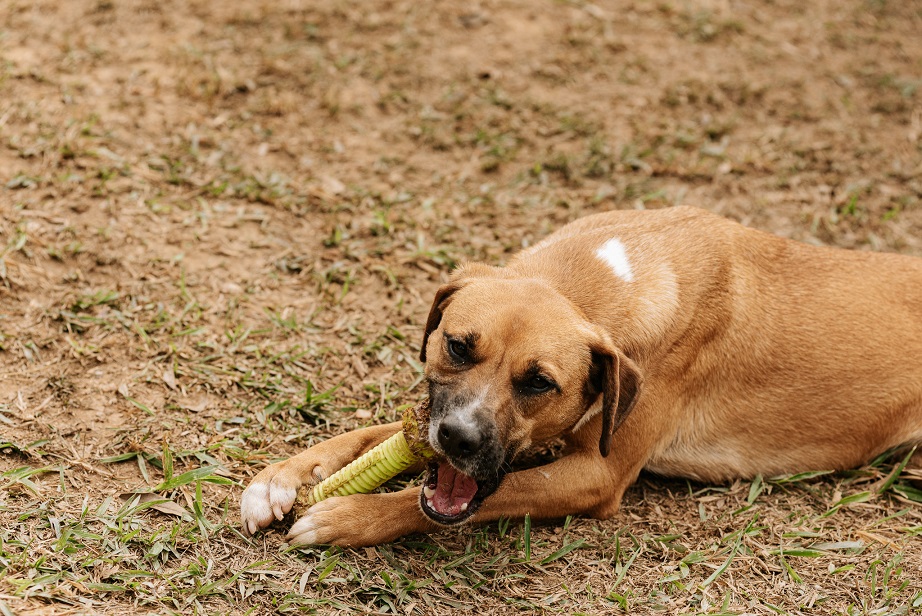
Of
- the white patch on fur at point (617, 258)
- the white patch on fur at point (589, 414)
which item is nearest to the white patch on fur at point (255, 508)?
the white patch on fur at point (589, 414)

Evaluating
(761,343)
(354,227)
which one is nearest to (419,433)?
(761,343)

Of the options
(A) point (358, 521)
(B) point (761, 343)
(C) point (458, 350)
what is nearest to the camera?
(C) point (458, 350)

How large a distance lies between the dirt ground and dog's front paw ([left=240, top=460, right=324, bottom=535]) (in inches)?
5.2

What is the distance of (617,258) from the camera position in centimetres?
495

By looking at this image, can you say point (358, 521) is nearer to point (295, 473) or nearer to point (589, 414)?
point (295, 473)

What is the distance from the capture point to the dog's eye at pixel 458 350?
4312mm

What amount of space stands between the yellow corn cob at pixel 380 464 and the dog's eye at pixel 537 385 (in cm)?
53

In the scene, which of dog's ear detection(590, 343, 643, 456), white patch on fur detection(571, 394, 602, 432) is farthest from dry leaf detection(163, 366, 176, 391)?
dog's ear detection(590, 343, 643, 456)

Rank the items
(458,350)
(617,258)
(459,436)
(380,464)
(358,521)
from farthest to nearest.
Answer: (617,258) < (380,464) < (358,521) < (458,350) < (459,436)

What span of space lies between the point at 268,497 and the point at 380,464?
579 mm

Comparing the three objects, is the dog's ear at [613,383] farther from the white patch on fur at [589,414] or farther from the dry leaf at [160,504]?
the dry leaf at [160,504]

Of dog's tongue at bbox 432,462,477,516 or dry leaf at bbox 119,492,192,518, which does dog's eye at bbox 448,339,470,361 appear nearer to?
dog's tongue at bbox 432,462,477,516

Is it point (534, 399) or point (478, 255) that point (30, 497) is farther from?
point (478, 255)

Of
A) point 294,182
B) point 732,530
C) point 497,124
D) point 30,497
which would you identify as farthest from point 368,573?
point 497,124
